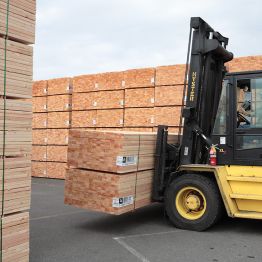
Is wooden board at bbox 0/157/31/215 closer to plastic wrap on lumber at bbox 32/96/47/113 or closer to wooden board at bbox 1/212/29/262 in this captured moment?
wooden board at bbox 1/212/29/262

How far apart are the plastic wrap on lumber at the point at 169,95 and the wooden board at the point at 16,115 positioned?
6.19 meters

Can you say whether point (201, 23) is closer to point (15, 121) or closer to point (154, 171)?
point (154, 171)

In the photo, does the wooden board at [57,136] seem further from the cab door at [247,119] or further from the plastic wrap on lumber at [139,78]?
the cab door at [247,119]

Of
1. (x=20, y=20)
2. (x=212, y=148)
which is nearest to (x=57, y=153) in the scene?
(x=212, y=148)

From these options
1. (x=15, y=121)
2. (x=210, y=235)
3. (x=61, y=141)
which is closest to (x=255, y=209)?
(x=210, y=235)

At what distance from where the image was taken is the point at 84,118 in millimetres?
12305

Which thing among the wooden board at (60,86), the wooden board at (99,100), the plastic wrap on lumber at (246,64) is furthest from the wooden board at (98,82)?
the plastic wrap on lumber at (246,64)

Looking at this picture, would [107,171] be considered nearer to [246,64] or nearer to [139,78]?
[246,64]

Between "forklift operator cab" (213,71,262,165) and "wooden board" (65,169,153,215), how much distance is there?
138cm

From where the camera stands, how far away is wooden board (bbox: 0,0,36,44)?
4.36 meters

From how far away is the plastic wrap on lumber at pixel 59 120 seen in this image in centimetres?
1281

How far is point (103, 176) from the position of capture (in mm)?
6305

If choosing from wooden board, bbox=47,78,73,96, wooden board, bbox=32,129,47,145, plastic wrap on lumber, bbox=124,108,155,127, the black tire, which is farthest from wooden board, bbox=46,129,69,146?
the black tire

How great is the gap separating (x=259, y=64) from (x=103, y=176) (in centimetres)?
483
